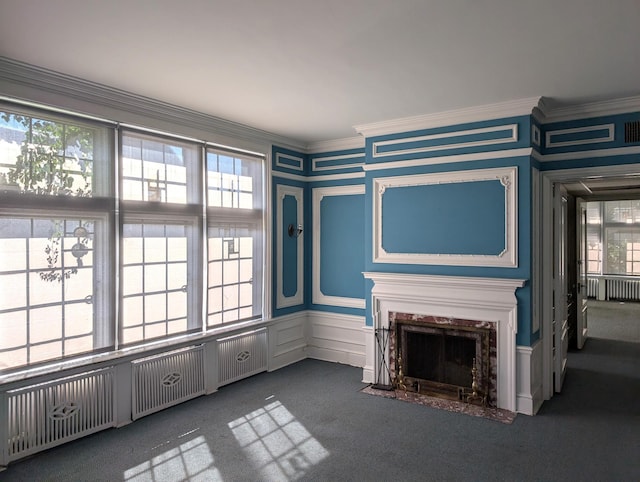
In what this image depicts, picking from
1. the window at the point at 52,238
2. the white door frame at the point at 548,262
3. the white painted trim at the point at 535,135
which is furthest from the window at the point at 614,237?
the window at the point at 52,238

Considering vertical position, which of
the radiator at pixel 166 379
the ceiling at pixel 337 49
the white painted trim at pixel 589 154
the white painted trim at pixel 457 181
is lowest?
the radiator at pixel 166 379

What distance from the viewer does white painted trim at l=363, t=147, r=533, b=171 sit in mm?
3869

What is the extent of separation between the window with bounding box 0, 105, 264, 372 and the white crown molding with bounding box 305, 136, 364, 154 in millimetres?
1046

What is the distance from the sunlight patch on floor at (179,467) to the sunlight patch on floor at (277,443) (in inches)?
11.3

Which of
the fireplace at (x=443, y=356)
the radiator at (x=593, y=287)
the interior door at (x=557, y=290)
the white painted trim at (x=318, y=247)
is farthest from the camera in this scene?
the radiator at (x=593, y=287)

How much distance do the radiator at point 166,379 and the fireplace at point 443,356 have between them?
77.0 inches

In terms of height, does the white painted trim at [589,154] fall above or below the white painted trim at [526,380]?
above

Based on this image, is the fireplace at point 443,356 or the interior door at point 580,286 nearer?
the fireplace at point 443,356

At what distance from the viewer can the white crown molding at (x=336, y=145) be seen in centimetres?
520

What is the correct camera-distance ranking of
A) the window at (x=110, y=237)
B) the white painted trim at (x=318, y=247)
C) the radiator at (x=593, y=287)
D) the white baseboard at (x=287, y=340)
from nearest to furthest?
1. the window at (x=110, y=237)
2. the white baseboard at (x=287, y=340)
3. the white painted trim at (x=318, y=247)
4. the radiator at (x=593, y=287)

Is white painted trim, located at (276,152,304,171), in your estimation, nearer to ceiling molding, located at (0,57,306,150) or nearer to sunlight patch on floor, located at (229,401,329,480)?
ceiling molding, located at (0,57,306,150)

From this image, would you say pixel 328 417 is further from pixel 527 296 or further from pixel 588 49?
pixel 588 49

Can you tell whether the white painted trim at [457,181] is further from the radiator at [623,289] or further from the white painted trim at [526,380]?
the radiator at [623,289]

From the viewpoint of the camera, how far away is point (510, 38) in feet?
8.50
